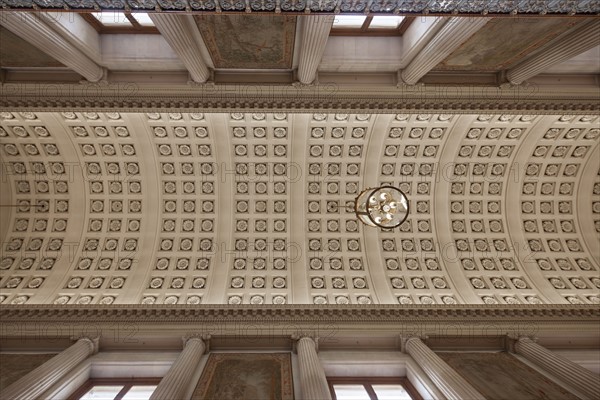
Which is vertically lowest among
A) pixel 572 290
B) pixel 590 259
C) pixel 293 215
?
pixel 572 290

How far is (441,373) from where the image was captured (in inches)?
379

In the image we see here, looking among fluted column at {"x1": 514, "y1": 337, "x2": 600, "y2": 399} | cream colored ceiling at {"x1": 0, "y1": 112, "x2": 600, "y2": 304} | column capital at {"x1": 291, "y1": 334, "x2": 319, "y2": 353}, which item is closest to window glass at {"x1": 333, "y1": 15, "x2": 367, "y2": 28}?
cream colored ceiling at {"x1": 0, "y1": 112, "x2": 600, "y2": 304}

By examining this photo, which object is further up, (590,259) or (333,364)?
(590,259)

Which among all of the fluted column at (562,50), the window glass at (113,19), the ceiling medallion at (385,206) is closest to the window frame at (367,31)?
the fluted column at (562,50)

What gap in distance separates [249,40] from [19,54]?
22.5 feet

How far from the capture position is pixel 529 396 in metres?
9.52

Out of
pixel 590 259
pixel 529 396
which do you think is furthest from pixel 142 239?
pixel 590 259

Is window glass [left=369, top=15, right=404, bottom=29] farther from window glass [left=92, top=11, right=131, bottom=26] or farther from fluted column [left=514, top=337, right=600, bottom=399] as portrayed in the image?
fluted column [left=514, top=337, right=600, bottom=399]

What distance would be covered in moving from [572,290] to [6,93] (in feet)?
72.9

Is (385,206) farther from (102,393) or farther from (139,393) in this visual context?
(102,393)

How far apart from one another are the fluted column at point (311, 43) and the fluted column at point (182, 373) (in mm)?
9448

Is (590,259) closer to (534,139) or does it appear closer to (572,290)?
(572,290)

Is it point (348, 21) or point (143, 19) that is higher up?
point (348, 21)

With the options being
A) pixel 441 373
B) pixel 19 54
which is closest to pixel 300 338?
pixel 441 373
